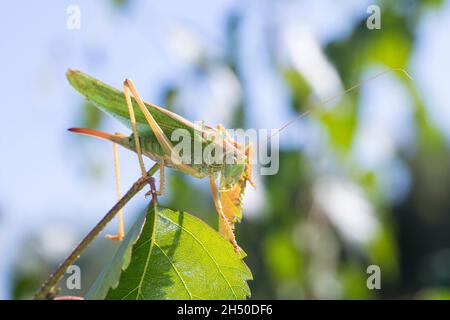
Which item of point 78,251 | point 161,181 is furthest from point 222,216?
point 78,251

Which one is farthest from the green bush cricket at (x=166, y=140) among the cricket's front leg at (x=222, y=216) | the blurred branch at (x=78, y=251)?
the blurred branch at (x=78, y=251)

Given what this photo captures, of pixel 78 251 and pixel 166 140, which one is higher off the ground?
pixel 166 140

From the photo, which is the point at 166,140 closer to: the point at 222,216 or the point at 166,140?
the point at 166,140

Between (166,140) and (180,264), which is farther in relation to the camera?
(166,140)

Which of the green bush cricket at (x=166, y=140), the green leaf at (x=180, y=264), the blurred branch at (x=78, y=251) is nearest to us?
the blurred branch at (x=78, y=251)

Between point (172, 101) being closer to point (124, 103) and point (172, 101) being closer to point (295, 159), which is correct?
point (295, 159)

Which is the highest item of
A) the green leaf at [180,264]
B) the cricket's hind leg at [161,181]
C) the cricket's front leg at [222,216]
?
the cricket's hind leg at [161,181]

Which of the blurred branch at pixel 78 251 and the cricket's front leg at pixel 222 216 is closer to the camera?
the blurred branch at pixel 78 251

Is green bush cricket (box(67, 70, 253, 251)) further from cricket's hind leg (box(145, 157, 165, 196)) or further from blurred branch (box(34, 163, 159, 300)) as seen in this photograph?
blurred branch (box(34, 163, 159, 300))

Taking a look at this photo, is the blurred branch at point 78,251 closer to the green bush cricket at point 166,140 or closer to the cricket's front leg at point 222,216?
the green bush cricket at point 166,140
